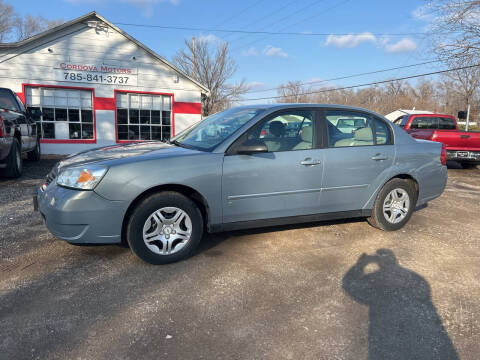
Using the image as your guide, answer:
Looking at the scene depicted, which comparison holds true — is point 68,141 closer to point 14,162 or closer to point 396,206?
point 14,162

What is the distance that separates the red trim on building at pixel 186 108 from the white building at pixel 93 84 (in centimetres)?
5

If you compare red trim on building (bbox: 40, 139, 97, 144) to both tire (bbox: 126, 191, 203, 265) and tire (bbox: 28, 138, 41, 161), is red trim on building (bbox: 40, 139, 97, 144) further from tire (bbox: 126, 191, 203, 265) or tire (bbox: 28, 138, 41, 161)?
tire (bbox: 126, 191, 203, 265)

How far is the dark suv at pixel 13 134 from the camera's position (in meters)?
6.89

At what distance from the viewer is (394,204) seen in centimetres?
461

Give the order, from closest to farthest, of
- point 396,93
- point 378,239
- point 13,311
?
point 13,311 → point 378,239 → point 396,93

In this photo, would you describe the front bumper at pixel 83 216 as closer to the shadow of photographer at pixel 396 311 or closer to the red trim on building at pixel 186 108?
the shadow of photographer at pixel 396 311

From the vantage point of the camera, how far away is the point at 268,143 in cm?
383

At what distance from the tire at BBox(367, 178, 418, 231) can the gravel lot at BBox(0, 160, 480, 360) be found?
8.7 inches

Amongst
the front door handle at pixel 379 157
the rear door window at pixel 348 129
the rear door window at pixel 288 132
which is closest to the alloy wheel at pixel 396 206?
the front door handle at pixel 379 157

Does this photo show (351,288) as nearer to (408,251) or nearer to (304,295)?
(304,295)

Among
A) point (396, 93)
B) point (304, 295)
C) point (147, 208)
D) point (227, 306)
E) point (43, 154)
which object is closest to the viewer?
point (227, 306)

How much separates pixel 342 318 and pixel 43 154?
14.6 m

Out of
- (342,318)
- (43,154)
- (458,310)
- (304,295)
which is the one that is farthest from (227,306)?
(43,154)

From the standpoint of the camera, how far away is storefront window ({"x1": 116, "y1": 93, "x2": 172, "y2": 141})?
608 inches
